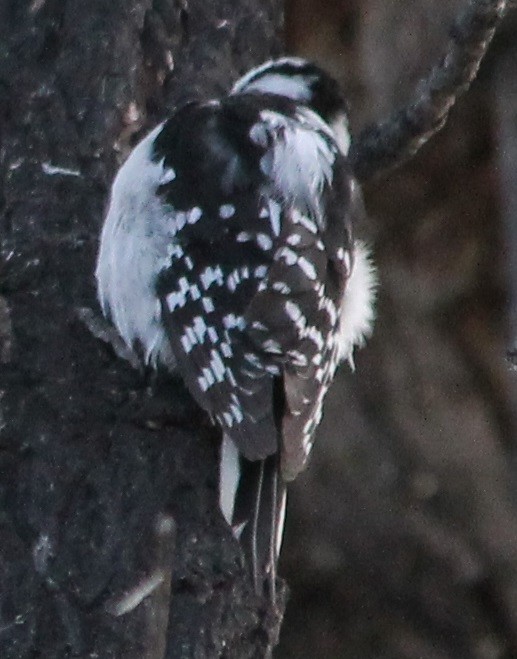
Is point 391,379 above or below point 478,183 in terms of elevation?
below

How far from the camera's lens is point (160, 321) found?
2.58 meters

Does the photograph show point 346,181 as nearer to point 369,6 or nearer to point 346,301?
point 346,301

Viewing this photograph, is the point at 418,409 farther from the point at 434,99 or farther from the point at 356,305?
the point at 434,99

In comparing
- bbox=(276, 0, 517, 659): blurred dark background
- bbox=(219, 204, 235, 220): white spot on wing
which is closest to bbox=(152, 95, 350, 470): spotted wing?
bbox=(219, 204, 235, 220): white spot on wing

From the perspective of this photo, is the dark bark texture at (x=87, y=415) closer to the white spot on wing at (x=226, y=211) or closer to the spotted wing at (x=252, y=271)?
the spotted wing at (x=252, y=271)

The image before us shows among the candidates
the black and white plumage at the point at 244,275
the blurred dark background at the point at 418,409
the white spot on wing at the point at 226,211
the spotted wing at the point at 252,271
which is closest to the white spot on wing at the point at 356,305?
the black and white plumage at the point at 244,275

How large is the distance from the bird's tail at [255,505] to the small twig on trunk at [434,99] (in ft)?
2.17

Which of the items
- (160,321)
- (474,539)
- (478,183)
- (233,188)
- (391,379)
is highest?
(233,188)

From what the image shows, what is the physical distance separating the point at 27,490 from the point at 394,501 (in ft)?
5.36

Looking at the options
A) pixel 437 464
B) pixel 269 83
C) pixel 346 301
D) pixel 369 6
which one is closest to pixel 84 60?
pixel 269 83

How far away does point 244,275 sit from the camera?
2461 mm

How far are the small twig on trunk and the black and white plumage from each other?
2.6 inches

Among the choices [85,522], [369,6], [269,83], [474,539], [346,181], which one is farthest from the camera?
[474,539]

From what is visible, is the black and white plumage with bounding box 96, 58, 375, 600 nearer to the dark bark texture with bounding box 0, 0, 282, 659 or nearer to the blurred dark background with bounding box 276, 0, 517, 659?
the dark bark texture with bounding box 0, 0, 282, 659
